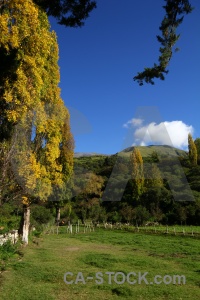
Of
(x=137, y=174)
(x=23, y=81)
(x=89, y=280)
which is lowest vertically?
(x=89, y=280)

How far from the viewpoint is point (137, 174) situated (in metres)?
41.5

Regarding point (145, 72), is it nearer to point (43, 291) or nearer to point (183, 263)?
point (43, 291)

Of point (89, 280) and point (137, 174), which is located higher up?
point (137, 174)

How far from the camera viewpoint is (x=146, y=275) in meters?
9.20

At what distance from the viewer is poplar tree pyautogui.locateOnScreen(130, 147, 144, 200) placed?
40312 millimetres

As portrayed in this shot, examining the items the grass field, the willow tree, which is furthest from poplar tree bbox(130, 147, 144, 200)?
the willow tree

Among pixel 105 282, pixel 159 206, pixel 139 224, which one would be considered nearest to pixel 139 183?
pixel 159 206

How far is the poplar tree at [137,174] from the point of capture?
40312 millimetres

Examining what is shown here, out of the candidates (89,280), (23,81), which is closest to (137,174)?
(89,280)

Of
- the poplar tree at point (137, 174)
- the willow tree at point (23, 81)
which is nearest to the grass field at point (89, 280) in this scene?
the willow tree at point (23, 81)

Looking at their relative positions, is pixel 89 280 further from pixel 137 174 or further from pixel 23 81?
pixel 137 174

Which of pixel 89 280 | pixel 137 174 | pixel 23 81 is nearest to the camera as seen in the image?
pixel 89 280

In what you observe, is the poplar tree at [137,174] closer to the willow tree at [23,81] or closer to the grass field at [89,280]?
the grass field at [89,280]

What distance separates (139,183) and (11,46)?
34159mm
